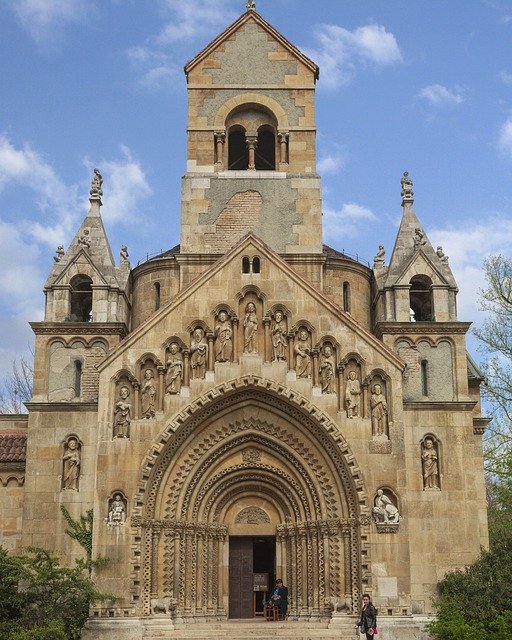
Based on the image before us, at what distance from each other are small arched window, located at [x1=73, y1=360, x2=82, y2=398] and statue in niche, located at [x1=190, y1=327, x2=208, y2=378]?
406cm

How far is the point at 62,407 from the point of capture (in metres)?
26.0

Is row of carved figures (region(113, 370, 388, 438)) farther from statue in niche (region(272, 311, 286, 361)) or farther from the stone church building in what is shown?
statue in niche (region(272, 311, 286, 361))

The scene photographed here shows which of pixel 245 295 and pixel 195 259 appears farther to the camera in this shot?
pixel 195 259

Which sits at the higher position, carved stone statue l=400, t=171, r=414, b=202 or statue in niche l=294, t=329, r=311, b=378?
carved stone statue l=400, t=171, r=414, b=202

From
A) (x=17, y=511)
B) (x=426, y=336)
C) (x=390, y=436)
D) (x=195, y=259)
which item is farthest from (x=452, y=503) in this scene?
(x=17, y=511)

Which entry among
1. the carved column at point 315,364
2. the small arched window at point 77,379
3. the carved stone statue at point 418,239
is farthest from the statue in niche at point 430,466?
the small arched window at point 77,379

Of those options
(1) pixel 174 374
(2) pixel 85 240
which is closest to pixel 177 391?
(1) pixel 174 374

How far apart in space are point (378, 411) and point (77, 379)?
9063 mm

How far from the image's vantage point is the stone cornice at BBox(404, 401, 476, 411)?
84.9ft

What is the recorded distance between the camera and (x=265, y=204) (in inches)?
1161

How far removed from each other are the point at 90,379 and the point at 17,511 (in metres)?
4.49

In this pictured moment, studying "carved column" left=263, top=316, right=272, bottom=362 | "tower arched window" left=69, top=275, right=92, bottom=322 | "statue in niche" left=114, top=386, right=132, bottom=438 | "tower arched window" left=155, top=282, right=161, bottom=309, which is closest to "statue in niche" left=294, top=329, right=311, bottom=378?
"carved column" left=263, top=316, right=272, bottom=362

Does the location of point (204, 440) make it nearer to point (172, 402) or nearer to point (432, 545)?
point (172, 402)

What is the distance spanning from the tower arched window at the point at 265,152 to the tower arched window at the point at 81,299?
755 cm
